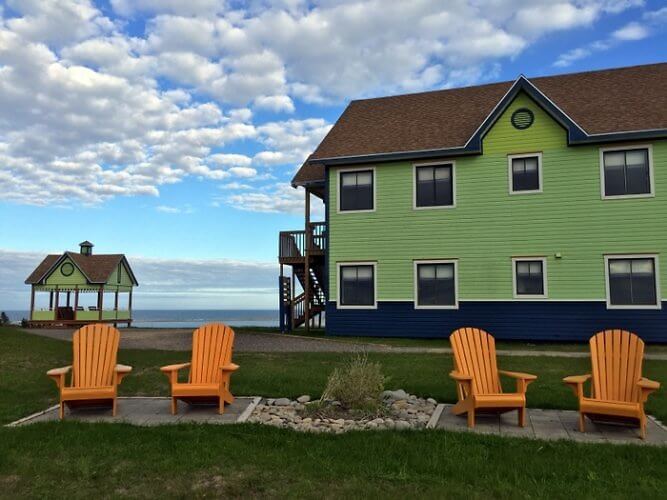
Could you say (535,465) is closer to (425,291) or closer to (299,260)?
(425,291)

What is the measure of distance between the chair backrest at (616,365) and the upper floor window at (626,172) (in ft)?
36.0

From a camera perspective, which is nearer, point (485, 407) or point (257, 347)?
point (485, 407)

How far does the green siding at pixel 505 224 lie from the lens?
16.0 metres

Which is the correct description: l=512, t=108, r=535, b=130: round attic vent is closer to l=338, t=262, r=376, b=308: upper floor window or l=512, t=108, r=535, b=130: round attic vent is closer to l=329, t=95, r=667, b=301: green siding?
l=329, t=95, r=667, b=301: green siding

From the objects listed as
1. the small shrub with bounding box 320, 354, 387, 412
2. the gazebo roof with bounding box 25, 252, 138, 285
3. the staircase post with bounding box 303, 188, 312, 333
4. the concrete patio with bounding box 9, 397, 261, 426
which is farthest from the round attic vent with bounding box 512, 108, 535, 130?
the gazebo roof with bounding box 25, 252, 138, 285

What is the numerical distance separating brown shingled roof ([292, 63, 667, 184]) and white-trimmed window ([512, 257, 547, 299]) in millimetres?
3972

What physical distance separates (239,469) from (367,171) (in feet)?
48.0

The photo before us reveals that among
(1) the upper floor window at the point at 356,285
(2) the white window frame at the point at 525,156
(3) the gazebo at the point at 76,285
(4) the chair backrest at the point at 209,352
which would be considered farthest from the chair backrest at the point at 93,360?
(3) the gazebo at the point at 76,285

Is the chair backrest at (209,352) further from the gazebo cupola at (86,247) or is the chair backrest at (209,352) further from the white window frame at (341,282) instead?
the gazebo cupola at (86,247)

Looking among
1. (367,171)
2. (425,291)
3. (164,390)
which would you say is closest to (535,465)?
(164,390)

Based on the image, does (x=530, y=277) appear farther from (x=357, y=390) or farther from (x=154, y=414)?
(x=154, y=414)

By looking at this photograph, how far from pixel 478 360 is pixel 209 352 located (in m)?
3.50

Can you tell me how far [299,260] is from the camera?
19922mm

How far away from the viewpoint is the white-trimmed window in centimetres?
1659
